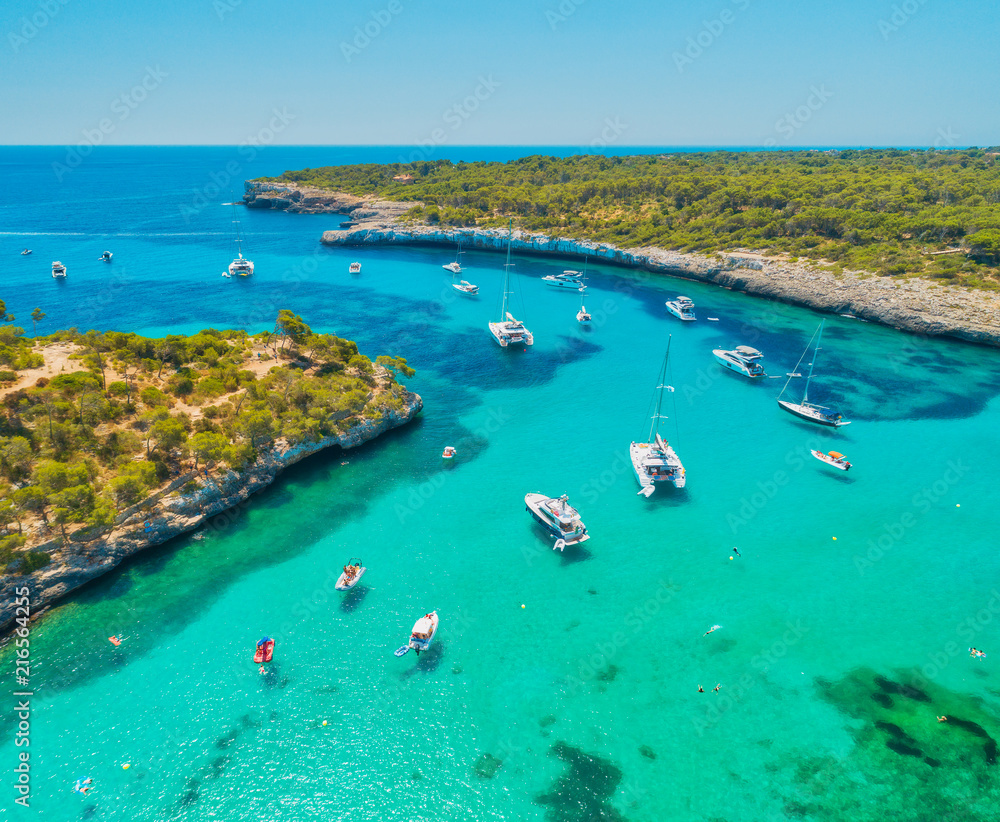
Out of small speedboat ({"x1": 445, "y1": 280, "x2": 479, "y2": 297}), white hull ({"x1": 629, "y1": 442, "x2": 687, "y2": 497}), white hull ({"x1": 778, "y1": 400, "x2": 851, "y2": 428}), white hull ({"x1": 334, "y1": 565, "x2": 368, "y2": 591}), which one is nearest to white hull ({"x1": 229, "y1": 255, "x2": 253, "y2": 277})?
small speedboat ({"x1": 445, "y1": 280, "x2": 479, "y2": 297})

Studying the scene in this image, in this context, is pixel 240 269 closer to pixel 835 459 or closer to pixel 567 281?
pixel 567 281

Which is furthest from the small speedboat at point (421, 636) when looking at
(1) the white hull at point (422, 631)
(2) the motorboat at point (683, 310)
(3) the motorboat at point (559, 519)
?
(2) the motorboat at point (683, 310)

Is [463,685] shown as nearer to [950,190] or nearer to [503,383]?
[503,383]

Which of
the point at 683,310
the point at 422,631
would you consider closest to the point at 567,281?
Result: the point at 683,310

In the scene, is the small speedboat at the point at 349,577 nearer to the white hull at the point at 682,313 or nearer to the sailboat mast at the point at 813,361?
the sailboat mast at the point at 813,361

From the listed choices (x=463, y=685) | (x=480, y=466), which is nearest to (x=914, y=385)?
(x=480, y=466)

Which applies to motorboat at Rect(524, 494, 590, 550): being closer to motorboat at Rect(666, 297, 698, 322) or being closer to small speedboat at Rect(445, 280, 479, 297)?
motorboat at Rect(666, 297, 698, 322)
